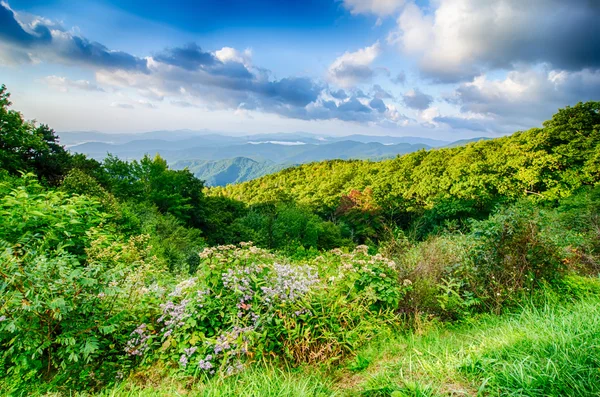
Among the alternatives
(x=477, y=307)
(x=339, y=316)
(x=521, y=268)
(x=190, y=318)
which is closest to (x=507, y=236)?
(x=521, y=268)

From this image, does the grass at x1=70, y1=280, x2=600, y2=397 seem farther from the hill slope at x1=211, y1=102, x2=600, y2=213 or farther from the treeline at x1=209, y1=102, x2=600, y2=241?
the hill slope at x1=211, y1=102, x2=600, y2=213

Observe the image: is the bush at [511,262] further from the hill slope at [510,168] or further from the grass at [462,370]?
the hill slope at [510,168]

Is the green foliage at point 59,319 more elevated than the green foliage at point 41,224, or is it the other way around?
the green foliage at point 41,224

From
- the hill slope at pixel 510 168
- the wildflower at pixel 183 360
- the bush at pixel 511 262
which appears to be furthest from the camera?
the hill slope at pixel 510 168

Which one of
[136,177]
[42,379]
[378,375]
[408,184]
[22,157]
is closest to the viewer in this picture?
[378,375]

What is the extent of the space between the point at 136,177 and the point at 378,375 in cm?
3551

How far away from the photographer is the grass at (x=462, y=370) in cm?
197

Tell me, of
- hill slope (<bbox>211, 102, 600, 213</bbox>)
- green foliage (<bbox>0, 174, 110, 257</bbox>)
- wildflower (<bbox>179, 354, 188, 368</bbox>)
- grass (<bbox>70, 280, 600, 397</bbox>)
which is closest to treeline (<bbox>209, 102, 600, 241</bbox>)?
hill slope (<bbox>211, 102, 600, 213</bbox>)

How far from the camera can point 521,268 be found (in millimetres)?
3801

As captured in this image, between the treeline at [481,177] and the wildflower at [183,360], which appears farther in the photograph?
the treeline at [481,177]

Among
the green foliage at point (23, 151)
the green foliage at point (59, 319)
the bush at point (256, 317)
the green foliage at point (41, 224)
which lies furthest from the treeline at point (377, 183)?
the green foliage at point (59, 319)

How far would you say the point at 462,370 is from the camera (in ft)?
7.36

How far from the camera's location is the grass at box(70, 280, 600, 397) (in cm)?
197

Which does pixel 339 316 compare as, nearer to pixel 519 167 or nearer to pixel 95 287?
pixel 95 287
